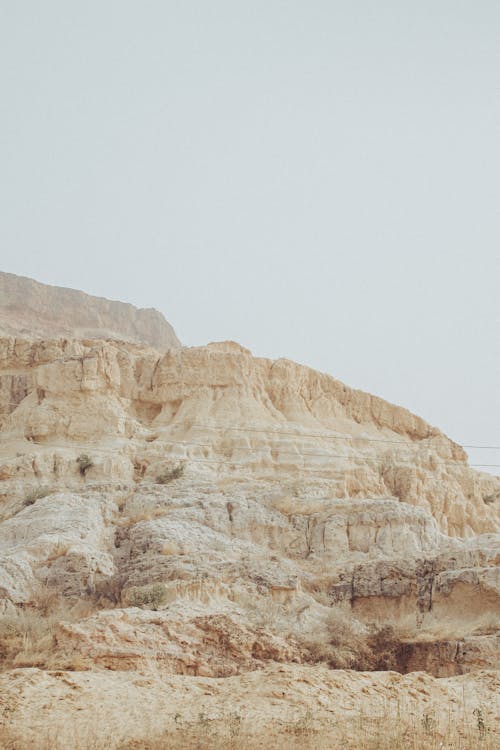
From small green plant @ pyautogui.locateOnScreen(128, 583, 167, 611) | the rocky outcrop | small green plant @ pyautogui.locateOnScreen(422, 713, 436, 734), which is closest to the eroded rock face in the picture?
small green plant @ pyautogui.locateOnScreen(128, 583, 167, 611)

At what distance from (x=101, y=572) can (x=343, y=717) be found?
418 inches

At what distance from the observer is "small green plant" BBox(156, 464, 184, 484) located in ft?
102

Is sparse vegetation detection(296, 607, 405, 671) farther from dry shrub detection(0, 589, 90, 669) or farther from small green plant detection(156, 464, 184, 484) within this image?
small green plant detection(156, 464, 184, 484)

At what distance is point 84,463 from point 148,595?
16.2 m

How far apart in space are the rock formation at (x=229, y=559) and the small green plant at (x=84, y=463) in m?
0.07

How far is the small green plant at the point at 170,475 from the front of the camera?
31.0 meters

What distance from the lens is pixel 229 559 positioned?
68.8 feet

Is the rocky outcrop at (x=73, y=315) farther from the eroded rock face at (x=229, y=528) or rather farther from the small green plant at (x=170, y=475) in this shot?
the small green plant at (x=170, y=475)

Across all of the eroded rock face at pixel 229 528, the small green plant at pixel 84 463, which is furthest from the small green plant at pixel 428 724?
the small green plant at pixel 84 463

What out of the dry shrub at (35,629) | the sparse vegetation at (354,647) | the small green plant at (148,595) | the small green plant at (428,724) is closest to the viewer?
the small green plant at (428,724)

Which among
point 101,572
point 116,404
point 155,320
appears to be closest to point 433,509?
point 116,404

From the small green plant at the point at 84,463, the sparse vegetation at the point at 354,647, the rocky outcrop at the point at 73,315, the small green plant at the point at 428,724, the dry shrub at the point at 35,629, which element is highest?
the rocky outcrop at the point at 73,315

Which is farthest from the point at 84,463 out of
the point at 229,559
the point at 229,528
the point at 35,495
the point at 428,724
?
the point at 428,724

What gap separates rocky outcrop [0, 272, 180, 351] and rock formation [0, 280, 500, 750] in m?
37.2
